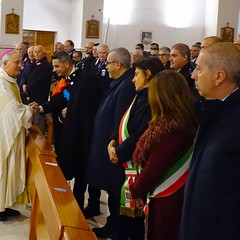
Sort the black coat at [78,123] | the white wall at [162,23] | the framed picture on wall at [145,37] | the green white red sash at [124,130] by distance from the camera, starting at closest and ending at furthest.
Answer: the green white red sash at [124,130], the black coat at [78,123], the white wall at [162,23], the framed picture on wall at [145,37]

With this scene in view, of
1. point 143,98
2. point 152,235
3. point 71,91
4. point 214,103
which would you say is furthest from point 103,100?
point 214,103

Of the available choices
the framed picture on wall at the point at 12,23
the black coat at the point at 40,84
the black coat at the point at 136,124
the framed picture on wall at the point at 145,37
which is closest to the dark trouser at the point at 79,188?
the black coat at the point at 136,124

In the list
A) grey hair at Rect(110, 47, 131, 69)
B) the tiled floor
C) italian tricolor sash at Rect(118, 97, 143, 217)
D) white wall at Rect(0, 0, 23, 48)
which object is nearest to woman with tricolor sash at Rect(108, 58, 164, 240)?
italian tricolor sash at Rect(118, 97, 143, 217)

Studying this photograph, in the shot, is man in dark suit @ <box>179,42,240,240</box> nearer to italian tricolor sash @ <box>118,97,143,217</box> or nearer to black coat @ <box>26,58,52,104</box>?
italian tricolor sash @ <box>118,97,143,217</box>

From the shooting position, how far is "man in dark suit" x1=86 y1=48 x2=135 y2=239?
335 centimetres

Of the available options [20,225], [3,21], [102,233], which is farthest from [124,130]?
[3,21]

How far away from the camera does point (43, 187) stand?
2.72 meters

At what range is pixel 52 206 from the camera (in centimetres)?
229

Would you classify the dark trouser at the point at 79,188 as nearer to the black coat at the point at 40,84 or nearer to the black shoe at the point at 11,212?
the black shoe at the point at 11,212

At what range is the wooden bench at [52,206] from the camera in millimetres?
1969

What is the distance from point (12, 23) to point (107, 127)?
32.6 ft

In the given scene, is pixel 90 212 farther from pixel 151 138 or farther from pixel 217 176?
pixel 217 176

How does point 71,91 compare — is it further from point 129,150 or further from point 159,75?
point 159,75

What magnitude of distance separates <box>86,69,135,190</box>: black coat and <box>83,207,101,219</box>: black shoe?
0.67 meters
